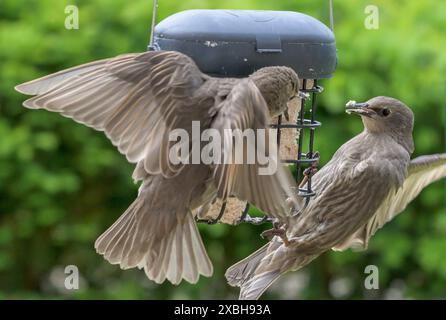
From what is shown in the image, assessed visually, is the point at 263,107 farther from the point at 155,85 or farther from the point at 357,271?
Result: the point at 357,271

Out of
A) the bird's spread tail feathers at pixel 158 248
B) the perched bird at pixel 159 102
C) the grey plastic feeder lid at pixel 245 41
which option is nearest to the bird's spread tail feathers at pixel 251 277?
the bird's spread tail feathers at pixel 158 248

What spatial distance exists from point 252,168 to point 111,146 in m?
2.62

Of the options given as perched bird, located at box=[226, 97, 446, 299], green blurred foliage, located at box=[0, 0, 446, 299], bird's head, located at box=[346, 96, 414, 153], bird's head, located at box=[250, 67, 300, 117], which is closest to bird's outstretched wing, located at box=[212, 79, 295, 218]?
bird's head, located at box=[250, 67, 300, 117]

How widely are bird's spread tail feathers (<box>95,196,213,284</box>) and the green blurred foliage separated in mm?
1939

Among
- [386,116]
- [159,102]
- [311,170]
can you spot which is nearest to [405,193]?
[386,116]

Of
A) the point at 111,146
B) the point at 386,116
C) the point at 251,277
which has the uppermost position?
the point at 386,116

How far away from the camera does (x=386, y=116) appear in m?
4.34

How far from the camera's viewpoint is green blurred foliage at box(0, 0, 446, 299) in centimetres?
575

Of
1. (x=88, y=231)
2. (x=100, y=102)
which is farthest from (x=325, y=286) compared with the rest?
(x=100, y=102)

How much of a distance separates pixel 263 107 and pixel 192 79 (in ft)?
1.18

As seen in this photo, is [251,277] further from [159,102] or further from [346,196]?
[159,102]

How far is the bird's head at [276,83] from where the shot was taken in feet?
12.0

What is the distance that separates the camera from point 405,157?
429 cm

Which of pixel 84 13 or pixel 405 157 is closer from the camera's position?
pixel 405 157
